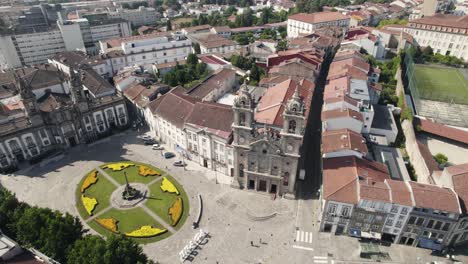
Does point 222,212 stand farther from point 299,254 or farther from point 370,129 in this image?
point 370,129

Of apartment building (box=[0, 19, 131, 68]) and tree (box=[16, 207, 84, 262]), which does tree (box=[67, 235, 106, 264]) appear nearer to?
tree (box=[16, 207, 84, 262])

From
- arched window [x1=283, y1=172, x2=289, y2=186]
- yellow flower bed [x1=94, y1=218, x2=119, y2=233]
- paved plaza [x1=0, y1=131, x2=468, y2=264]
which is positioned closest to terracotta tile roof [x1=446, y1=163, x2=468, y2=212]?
paved plaza [x1=0, y1=131, x2=468, y2=264]

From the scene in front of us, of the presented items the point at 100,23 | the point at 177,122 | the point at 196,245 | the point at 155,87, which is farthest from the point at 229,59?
the point at 196,245

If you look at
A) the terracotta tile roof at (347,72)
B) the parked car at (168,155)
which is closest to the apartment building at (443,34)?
the terracotta tile roof at (347,72)

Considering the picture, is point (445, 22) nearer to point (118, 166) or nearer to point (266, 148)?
point (266, 148)

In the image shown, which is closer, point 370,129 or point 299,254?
point 299,254

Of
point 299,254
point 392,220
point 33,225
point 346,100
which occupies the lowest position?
point 299,254
